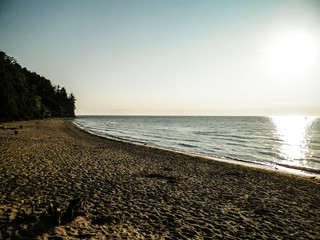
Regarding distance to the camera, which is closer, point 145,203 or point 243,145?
point 145,203

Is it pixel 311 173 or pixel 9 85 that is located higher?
pixel 9 85

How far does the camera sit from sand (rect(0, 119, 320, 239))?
19.6ft

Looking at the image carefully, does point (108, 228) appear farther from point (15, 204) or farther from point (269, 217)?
point (269, 217)

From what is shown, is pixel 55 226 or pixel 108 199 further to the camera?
pixel 108 199

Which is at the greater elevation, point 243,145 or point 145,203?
point 145,203

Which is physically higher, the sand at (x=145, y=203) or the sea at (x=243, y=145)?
the sand at (x=145, y=203)

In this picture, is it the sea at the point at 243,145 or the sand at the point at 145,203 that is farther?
the sea at the point at 243,145

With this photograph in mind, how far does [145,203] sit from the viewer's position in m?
8.28

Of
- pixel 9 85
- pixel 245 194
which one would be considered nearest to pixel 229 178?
pixel 245 194

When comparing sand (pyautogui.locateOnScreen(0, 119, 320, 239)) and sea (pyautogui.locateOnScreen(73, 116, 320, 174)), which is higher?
sand (pyautogui.locateOnScreen(0, 119, 320, 239))

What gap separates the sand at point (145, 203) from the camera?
5.96m

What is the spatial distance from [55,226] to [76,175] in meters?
5.95

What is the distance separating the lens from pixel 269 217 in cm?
775

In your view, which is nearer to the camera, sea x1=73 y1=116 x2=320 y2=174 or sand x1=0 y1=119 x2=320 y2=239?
sand x1=0 y1=119 x2=320 y2=239
